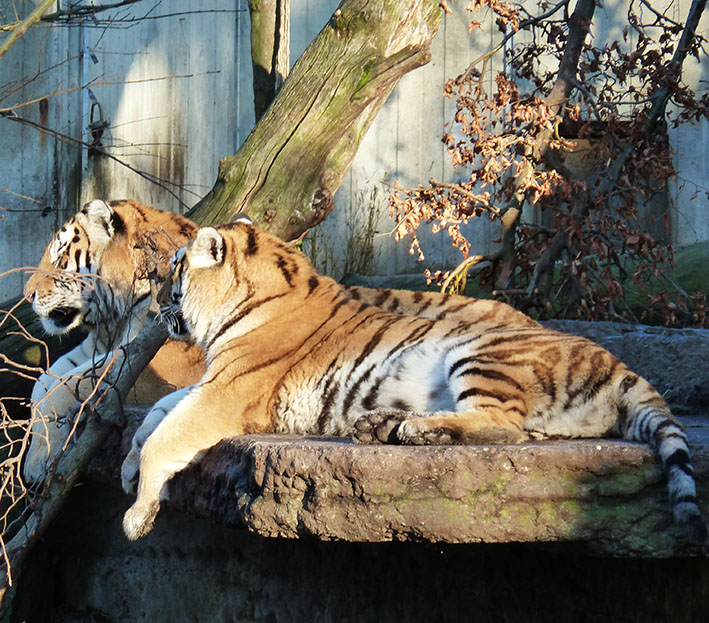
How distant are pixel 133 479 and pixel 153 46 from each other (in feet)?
25.3

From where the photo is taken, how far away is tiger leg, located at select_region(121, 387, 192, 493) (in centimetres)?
359

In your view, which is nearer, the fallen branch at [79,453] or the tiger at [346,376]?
the tiger at [346,376]

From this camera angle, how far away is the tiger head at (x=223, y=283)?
13.1 feet

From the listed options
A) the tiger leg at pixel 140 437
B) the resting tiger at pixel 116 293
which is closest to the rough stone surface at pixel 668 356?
the resting tiger at pixel 116 293

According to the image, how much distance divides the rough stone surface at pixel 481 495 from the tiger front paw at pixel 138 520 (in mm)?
669

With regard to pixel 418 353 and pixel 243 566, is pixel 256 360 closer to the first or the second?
pixel 418 353

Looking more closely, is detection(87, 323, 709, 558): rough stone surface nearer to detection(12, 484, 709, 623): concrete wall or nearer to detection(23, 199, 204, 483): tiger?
detection(12, 484, 709, 623): concrete wall

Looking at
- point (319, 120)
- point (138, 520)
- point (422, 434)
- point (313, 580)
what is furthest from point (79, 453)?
point (319, 120)

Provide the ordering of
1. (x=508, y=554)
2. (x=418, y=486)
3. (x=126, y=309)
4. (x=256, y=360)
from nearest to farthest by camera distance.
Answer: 1. (x=418, y=486)
2. (x=508, y=554)
3. (x=256, y=360)
4. (x=126, y=309)

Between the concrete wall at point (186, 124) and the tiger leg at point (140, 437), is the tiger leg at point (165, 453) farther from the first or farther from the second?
the concrete wall at point (186, 124)

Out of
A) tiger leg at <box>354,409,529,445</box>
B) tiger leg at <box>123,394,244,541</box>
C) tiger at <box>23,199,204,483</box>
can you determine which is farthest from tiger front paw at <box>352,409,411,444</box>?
tiger at <box>23,199,204,483</box>

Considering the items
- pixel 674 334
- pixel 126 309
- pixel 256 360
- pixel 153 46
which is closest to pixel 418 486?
pixel 256 360

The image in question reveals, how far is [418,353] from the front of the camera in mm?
3662

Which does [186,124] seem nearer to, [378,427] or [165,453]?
[165,453]
